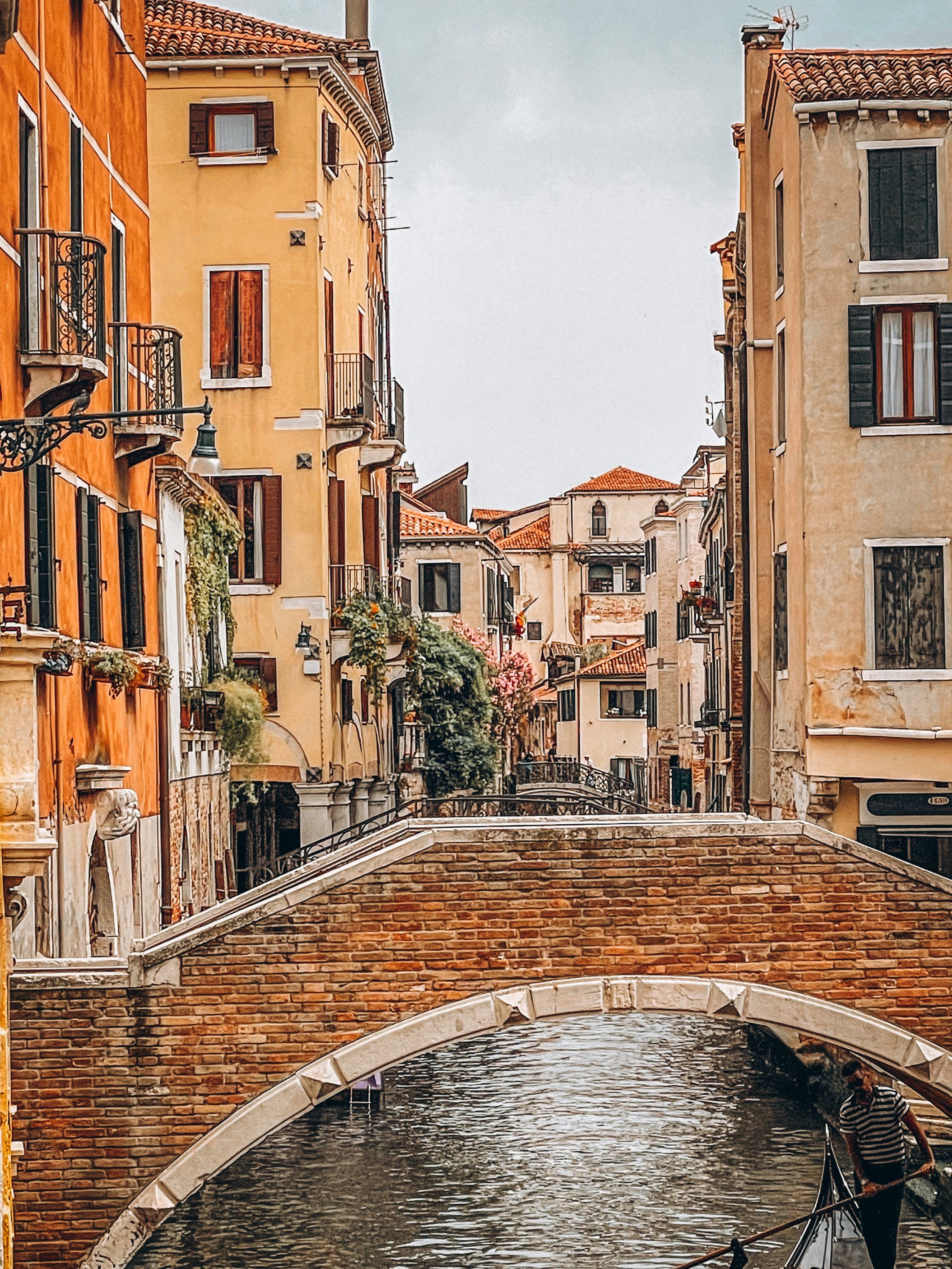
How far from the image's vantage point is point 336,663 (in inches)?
993

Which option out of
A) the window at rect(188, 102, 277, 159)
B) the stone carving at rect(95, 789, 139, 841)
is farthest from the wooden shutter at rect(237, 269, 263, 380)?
the stone carving at rect(95, 789, 139, 841)

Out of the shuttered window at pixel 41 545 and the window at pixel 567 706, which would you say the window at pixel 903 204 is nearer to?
the shuttered window at pixel 41 545

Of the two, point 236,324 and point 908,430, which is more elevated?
point 236,324

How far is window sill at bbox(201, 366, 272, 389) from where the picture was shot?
78.5 ft

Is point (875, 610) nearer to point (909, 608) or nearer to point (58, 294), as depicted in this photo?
point (909, 608)

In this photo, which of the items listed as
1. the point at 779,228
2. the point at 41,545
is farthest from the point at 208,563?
the point at 41,545

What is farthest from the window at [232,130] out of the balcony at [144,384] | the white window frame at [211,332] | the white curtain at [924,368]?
the white curtain at [924,368]

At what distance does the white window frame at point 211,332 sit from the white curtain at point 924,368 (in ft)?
28.8

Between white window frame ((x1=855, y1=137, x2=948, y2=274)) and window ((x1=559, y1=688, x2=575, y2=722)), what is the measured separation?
41.7 m

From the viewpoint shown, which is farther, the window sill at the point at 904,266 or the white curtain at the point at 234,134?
the white curtain at the point at 234,134

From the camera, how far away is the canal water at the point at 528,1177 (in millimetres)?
14516

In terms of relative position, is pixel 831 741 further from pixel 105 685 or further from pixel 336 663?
pixel 336 663

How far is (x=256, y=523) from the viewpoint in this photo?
79.7 feet

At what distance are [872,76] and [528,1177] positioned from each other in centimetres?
984
